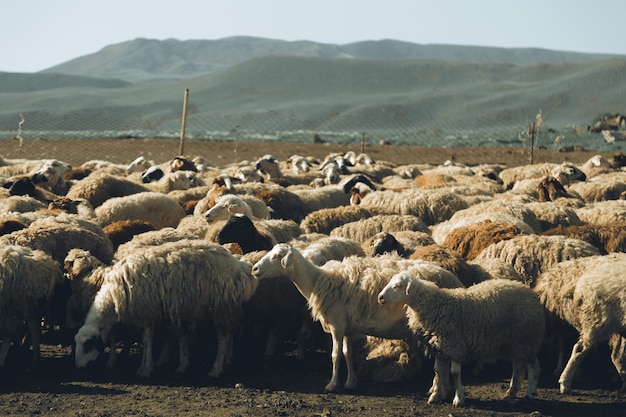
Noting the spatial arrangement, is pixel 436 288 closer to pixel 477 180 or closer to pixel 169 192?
pixel 169 192

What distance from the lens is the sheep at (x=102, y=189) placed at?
15.0 m

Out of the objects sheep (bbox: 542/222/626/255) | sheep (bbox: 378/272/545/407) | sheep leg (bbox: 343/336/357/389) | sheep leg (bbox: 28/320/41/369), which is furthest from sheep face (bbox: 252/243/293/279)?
sheep (bbox: 542/222/626/255)

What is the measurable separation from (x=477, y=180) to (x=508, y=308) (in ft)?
35.8

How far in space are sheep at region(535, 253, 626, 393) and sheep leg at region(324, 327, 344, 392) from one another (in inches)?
77.1

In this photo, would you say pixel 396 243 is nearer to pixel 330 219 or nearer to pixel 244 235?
pixel 244 235

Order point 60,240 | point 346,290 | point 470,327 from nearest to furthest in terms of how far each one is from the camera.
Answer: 1. point 470,327
2. point 346,290
3. point 60,240

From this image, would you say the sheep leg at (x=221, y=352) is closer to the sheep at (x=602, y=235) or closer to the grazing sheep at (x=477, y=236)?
the grazing sheep at (x=477, y=236)

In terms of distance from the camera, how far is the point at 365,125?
7138cm

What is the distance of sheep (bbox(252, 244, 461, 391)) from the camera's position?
8312 mm

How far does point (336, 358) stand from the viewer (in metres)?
8.28

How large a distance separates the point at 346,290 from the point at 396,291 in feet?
2.53

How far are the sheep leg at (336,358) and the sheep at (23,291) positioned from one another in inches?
112

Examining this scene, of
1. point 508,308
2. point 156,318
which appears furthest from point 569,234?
point 156,318

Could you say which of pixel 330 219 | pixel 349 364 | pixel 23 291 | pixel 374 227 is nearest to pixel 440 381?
pixel 349 364
